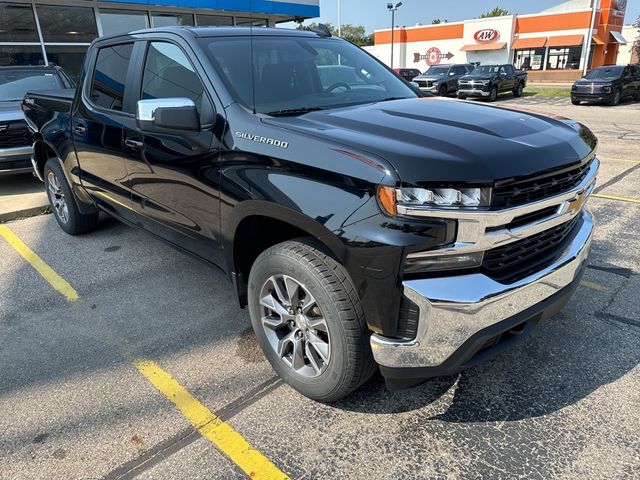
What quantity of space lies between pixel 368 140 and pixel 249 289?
1.10 meters

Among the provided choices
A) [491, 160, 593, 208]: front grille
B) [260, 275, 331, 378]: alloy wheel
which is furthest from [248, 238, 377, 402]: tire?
[491, 160, 593, 208]: front grille

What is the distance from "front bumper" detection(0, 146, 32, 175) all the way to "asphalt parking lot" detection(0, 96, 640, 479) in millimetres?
3924

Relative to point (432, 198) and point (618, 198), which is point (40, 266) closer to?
point (432, 198)

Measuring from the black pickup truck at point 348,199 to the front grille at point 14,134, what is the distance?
14.5ft

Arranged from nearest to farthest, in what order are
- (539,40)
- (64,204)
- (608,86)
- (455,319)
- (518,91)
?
(455,319)
(64,204)
(608,86)
(518,91)
(539,40)

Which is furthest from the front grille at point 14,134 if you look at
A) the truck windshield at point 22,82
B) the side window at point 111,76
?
the side window at point 111,76

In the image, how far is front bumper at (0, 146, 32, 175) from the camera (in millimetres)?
7141

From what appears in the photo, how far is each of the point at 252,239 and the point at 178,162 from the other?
2.35 ft

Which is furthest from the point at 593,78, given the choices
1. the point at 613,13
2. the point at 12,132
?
the point at 613,13

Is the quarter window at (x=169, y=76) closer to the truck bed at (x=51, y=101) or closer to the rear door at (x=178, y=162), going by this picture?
the rear door at (x=178, y=162)

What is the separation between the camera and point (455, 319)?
6.79 ft

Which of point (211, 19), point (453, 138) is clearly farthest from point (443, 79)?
point (453, 138)

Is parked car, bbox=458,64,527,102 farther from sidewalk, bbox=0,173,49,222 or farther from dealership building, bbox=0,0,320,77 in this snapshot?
sidewalk, bbox=0,173,49,222

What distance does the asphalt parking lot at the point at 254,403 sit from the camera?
90.5 inches
